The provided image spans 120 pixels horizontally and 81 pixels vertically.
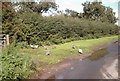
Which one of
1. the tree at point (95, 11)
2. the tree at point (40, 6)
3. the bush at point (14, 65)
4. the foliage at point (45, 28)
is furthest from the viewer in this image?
the tree at point (95, 11)

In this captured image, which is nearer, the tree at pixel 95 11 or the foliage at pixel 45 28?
the foliage at pixel 45 28

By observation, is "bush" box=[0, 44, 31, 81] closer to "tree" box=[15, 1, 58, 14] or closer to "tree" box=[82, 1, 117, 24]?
"tree" box=[15, 1, 58, 14]

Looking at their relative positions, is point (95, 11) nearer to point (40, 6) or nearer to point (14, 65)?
point (40, 6)

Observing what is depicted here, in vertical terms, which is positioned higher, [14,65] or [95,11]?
[95,11]

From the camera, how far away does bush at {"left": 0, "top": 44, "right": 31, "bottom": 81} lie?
33.4 feet

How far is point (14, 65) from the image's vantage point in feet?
35.1

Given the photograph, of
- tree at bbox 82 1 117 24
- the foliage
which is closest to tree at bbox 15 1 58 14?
the foliage

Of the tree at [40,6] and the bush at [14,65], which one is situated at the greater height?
the tree at [40,6]

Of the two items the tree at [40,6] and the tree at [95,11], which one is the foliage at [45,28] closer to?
the tree at [40,6]

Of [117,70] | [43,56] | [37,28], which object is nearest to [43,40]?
[37,28]

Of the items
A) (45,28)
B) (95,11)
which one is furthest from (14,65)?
(95,11)

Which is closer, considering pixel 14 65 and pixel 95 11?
pixel 14 65

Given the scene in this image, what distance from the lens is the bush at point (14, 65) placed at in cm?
1019

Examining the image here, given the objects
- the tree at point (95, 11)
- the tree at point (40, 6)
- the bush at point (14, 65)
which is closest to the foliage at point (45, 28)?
the tree at point (40, 6)
